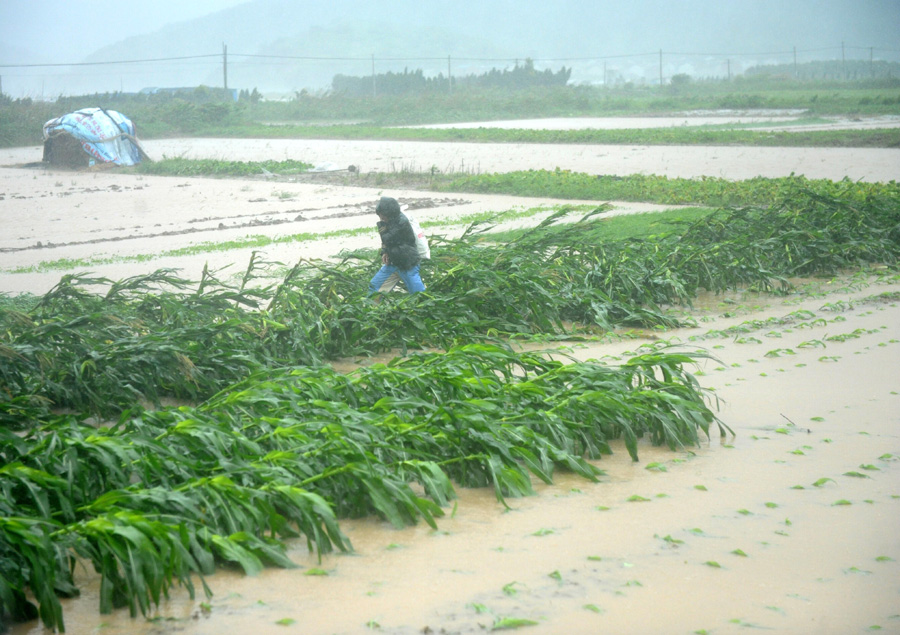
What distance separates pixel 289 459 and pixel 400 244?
414 cm

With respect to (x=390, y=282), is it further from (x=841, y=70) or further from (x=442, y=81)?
(x=841, y=70)

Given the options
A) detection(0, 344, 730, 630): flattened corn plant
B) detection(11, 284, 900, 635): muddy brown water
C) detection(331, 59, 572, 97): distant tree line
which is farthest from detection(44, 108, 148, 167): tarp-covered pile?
detection(331, 59, 572, 97): distant tree line

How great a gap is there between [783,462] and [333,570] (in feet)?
8.82

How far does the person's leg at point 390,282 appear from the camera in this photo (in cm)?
830

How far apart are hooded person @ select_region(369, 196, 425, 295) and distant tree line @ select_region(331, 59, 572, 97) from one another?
158 ft

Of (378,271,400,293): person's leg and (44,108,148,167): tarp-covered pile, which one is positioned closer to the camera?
(378,271,400,293): person's leg

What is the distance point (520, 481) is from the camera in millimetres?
4520

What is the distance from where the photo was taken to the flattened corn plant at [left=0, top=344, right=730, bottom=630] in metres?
3.43

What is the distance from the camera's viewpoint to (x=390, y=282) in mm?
8344

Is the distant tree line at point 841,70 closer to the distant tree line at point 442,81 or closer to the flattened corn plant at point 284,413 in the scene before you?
the distant tree line at point 442,81

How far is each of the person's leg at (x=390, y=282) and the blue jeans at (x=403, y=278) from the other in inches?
1.0

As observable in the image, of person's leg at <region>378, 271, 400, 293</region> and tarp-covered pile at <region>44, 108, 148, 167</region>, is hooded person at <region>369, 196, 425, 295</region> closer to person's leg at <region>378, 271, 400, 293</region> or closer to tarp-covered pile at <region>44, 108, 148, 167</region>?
person's leg at <region>378, 271, 400, 293</region>

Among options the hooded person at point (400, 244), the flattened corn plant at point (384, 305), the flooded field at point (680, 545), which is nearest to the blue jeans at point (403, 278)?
the hooded person at point (400, 244)

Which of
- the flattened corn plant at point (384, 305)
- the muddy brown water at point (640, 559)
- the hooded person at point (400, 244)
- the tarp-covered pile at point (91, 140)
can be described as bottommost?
the muddy brown water at point (640, 559)
